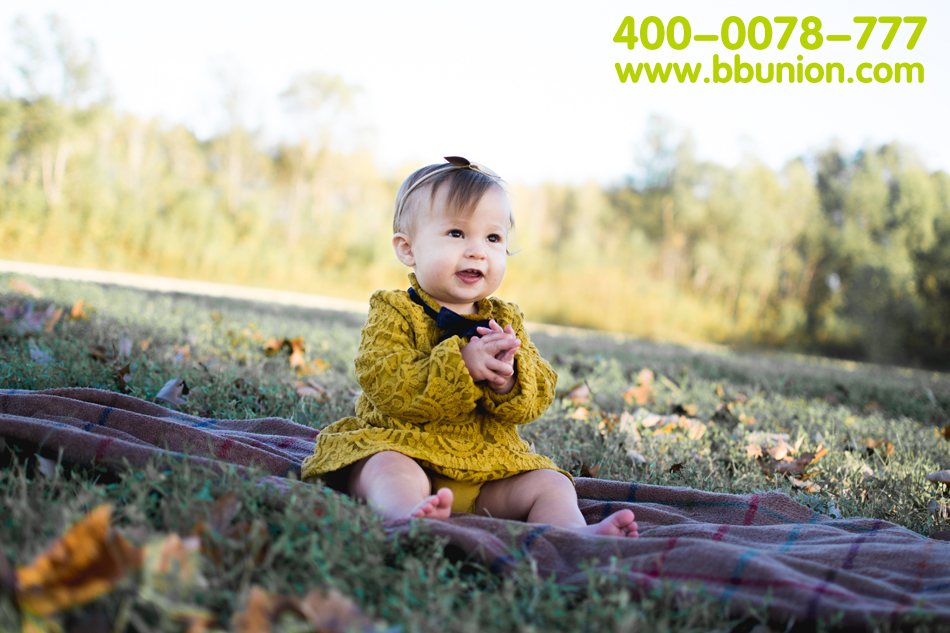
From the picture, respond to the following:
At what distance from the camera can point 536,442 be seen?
8.93ft

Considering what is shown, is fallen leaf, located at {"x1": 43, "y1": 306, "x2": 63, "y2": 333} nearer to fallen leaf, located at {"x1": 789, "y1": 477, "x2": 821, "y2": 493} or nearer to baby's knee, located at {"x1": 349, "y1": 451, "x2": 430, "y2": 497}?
baby's knee, located at {"x1": 349, "y1": 451, "x2": 430, "y2": 497}

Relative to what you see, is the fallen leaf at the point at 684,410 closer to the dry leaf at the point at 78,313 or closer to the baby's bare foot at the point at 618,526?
the baby's bare foot at the point at 618,526

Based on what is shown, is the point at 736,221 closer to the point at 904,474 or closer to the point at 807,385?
the point at 807,385

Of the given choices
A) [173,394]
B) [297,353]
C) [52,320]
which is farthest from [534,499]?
[52,320]

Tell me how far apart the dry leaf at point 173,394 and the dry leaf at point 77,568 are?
65.5 inches

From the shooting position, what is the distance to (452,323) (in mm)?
2000

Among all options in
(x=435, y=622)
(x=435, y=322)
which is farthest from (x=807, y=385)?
(x=435, y=622)

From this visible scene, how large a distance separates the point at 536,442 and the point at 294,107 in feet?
67.9

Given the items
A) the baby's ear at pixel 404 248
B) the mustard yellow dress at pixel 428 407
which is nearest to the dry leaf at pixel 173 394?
the mustard yellow dress at pixel 428 407

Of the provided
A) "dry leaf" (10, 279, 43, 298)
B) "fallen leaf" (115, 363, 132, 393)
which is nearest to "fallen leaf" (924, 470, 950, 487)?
"fallen leaf" (115, 363, 132, 393)

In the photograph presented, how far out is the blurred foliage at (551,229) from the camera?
611 inches

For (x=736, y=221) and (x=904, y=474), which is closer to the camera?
(x=904, y=474)

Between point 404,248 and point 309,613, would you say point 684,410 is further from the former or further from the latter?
point 309,613

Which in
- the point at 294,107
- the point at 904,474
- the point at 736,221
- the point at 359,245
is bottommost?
the point at 904,474
